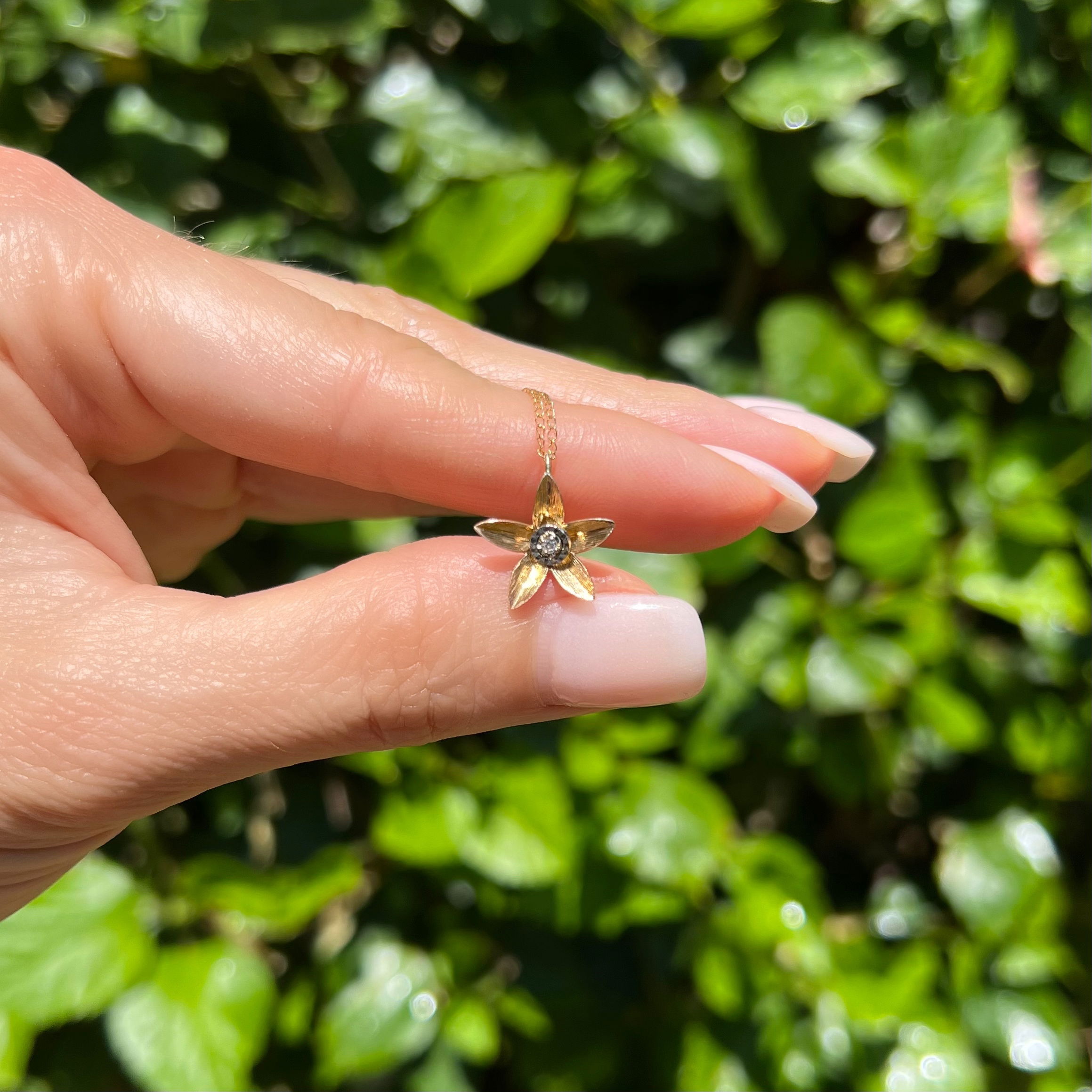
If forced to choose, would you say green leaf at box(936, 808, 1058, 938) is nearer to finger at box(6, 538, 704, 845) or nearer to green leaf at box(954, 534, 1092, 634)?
green leaf at box(954, 534, 1092, 634)

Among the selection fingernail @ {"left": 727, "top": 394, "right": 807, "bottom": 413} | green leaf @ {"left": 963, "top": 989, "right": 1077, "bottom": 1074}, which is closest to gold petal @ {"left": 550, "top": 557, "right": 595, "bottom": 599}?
fingernail @ {"left": 727, "top": 394, "right": 807, "bottom": 413}

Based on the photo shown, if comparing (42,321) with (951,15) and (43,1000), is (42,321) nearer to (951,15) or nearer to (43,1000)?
(43,1000)

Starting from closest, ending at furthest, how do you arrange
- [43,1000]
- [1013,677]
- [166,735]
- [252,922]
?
[166,735], [43,1000], [252,922], [1013,677]

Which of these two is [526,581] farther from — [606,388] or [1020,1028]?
[1020,1028]

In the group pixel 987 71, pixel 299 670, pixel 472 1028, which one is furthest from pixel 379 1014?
pixel 987 71

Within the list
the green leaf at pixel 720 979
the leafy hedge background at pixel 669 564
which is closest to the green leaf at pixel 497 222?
the leafy hedge background at pixel 669 564

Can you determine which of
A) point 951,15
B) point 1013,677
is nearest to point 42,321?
point 951,15

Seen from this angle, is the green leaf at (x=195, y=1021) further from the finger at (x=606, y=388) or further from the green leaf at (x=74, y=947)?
the finger at (x=606, y=388)
